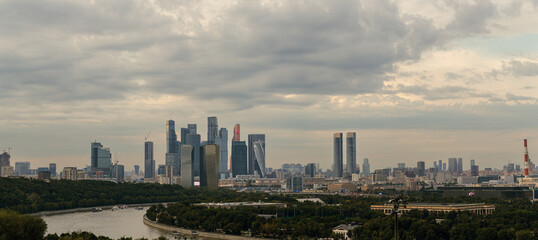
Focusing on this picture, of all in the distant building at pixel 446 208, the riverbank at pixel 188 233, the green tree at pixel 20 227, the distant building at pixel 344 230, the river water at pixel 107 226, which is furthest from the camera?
the distant building at pixel 446 208

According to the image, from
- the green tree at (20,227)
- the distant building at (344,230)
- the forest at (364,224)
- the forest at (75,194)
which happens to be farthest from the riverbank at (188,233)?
the forest at (75,194)

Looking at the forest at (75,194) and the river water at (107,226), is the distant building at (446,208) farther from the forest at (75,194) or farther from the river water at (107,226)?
the forest at (75,194)

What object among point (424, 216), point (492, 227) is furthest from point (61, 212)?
point (492, 227)

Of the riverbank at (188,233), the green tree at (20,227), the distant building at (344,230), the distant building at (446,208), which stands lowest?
the riverbank at (188,233)

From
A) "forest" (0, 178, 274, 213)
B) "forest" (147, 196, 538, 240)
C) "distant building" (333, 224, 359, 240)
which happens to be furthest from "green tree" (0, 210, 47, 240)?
"forest" (0, 178, 274, 213)

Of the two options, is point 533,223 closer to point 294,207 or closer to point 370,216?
point 370,216

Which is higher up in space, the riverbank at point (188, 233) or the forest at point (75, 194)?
the forest at point (75, 194)

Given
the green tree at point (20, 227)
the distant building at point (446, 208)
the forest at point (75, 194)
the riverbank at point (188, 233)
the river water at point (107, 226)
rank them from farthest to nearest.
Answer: the forest at point (75, 194) → the distant building at point (446, 208) → the river water at point (107, 226) → the riverbank at point (188, 233) → the green tree at point (20, 227)

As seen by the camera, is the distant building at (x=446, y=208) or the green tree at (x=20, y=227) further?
the distant building at (x=446, y=208)

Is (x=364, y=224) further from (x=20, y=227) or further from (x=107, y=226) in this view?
(x=20, y=227)

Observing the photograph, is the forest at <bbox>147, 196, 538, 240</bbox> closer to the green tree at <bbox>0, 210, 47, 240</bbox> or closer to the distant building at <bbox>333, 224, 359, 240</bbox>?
the distant building at <bbox>333, 224, 359, 240</bbox>
